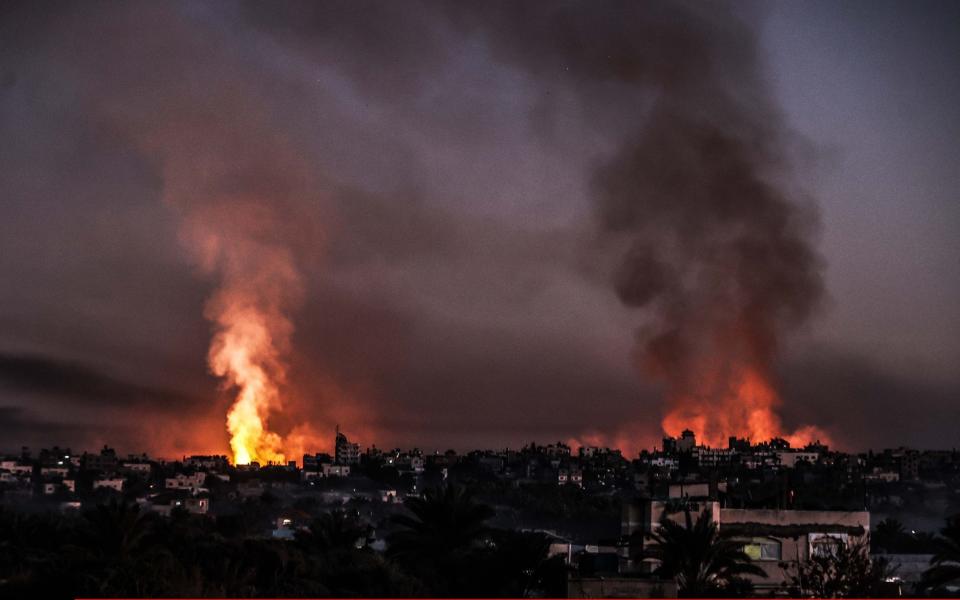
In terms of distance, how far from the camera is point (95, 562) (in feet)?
133

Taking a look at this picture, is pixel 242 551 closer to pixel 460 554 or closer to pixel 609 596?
pixel 460 554

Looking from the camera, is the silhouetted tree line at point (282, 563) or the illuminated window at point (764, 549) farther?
the illuminated window at point (764, 549)

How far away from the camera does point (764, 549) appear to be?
51.8m

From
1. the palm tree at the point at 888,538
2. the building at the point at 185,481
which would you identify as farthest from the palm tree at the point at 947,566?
the building at the point at 185,481

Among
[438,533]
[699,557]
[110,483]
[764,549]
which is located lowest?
[699,557]

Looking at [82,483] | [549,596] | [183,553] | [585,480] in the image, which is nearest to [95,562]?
[183,553]

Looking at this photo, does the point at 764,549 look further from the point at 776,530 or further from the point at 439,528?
the point at 439,528

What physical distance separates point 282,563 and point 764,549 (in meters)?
20.3

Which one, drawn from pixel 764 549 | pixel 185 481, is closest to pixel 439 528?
pixel 764 549

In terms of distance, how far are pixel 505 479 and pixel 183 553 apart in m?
128

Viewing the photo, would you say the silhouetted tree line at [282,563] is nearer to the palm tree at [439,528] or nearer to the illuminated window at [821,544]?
the palm tree at [439,528]

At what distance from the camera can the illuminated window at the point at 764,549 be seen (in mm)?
51562

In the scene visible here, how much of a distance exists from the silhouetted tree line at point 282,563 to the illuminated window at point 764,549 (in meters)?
8.66

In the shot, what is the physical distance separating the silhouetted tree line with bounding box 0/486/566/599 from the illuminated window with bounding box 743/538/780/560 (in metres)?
8.66
